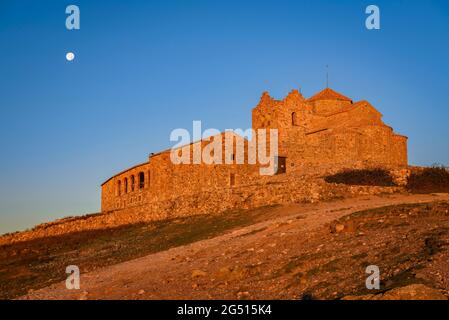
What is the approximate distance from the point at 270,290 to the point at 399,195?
17.4 metres

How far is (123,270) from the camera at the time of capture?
19781mm

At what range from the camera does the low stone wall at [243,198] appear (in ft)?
101

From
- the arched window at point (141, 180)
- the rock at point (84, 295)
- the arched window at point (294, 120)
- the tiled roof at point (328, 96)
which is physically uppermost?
the tiled roof at point (328, 96)

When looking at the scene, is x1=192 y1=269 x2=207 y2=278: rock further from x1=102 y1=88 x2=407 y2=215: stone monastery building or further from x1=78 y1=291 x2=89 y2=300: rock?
x1=102 y1=88 x2=407 y2=215: stone monastery building

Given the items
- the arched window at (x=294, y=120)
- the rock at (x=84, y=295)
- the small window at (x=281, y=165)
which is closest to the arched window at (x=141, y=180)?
the small window at (x=281, y=165)

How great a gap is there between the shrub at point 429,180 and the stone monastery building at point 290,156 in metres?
2.22

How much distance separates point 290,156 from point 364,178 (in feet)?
49.2

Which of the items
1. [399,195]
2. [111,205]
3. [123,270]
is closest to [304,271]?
[123,270]

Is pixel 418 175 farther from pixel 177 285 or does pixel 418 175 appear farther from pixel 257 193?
pixel 177 285

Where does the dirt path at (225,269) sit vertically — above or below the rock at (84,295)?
above

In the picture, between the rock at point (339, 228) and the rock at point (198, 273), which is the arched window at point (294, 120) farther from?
the rock at point (198, 273)

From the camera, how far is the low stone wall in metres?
30.7
